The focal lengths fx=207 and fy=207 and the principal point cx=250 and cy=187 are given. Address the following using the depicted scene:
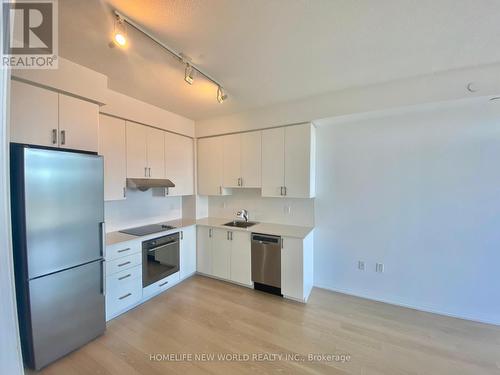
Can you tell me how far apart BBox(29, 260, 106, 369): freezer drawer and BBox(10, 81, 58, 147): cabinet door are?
1.21 meters

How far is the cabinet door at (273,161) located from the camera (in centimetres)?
317

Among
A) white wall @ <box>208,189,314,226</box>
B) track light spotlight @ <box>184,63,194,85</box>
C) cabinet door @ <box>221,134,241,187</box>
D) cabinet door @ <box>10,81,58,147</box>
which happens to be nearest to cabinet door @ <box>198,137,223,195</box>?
cabinet door @ <box>221,134,241,187</box>

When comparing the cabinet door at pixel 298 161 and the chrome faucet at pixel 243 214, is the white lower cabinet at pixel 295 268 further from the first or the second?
the chrome faucet at pixel 243 214

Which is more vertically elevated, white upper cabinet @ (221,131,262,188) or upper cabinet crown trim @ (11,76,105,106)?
upper cabinet crown trim @ (11,76,105,106)

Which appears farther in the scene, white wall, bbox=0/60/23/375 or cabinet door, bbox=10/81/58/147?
cabinet door, bbox=10/81/58/147

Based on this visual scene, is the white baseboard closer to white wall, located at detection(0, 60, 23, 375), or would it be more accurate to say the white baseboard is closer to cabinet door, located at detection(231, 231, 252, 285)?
cabinet door, located at detection(231, 231, 252, 285)

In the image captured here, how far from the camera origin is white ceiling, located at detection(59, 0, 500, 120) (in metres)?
1.38

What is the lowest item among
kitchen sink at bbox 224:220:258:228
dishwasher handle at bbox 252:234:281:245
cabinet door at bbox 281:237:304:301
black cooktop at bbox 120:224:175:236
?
cabinet door at bbox 281:237:304:301

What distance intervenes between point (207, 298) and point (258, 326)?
901 millimetres

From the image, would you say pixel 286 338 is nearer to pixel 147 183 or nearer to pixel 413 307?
pixel 413 307

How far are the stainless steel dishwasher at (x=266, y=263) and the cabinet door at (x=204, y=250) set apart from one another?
84cm

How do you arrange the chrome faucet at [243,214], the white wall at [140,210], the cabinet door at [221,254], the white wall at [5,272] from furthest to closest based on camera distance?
the chrome faucet at [243,214]
the cabinet door at [221,254]
the white wall at [140,210]
the white wall at [5,272]

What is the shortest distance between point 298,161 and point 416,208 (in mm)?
1621

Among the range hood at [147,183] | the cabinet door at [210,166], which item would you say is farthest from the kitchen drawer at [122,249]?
the cabinet door at [210,166]
